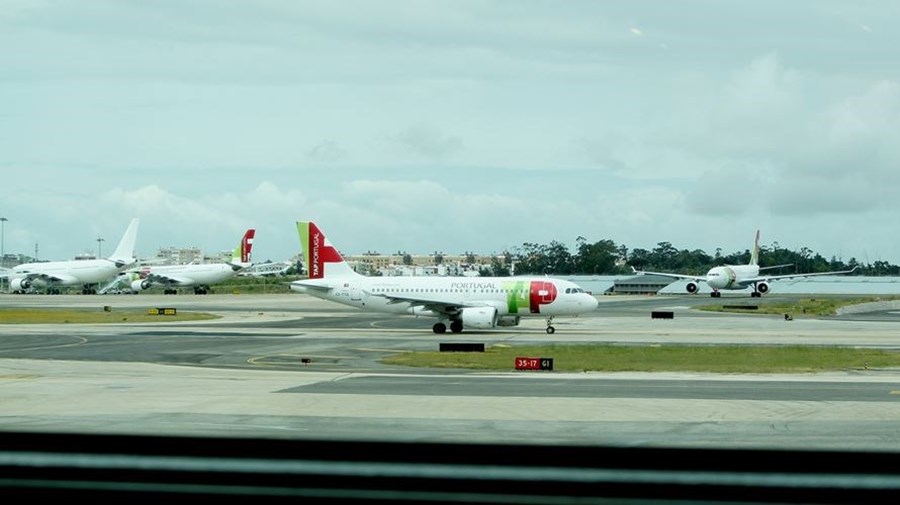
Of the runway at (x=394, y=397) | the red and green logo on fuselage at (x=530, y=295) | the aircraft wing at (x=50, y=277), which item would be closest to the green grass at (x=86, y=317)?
the runway at (x=394, y=397)

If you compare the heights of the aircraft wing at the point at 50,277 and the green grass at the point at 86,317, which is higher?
the aircraft wing at the point at 50,277

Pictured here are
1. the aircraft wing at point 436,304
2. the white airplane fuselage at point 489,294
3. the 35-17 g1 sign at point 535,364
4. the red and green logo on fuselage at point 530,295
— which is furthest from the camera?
the aircraft wing at point 436,304

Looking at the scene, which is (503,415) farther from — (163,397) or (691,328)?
(691,328)

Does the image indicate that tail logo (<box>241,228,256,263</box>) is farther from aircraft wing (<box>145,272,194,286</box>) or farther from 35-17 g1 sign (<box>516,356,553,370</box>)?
35-17 g1 sign (<box>516,356,553,370</box>)

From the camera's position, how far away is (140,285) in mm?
136875

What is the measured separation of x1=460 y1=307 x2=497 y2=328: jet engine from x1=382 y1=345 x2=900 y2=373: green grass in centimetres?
882

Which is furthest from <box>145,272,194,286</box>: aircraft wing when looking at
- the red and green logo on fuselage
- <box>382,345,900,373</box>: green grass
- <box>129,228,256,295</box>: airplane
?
<box>382,345,900,373</box>: green grass

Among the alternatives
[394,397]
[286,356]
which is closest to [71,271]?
[286,356]

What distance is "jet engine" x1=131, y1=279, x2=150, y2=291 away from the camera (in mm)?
135875

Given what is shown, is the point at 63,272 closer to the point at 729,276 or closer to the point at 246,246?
the point at 246,246

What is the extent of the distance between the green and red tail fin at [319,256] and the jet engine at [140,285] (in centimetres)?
7592

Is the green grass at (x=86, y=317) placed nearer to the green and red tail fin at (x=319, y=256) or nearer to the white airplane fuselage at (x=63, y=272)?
the green and red tail fin at (x=319, y=256)

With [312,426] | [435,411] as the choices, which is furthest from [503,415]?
[312,426]

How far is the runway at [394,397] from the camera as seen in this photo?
18.7 metres
